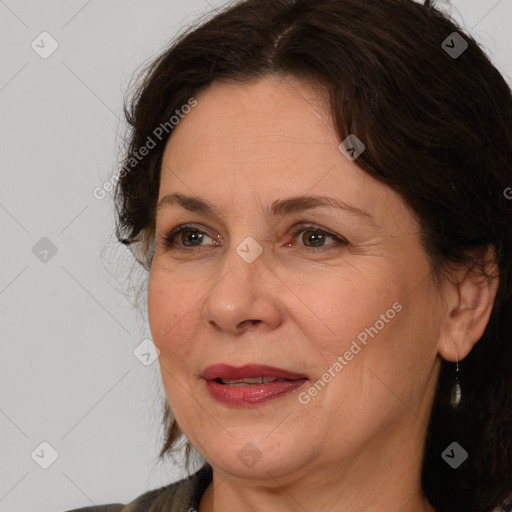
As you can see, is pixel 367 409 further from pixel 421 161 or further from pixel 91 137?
pixel 91 137

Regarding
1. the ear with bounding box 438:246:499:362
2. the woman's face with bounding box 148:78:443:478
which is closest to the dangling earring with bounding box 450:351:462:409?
the ear with bounding box 438:246:499:362

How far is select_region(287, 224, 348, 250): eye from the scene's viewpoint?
8.13 ft

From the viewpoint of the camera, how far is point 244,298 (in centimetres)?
236

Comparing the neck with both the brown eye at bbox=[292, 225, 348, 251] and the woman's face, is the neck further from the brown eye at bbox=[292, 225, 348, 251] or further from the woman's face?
the brown eye at bbox=[292, 225, 348, 251]

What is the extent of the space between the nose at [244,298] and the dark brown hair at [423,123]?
0.31m

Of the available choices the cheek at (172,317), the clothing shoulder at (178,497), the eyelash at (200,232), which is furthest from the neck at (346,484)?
Answer: the eyelash at (200,232)

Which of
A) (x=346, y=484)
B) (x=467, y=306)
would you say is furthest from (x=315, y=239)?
(x=346, y=484)

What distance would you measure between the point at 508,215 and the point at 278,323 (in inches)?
26.3

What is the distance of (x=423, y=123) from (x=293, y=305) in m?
0.49

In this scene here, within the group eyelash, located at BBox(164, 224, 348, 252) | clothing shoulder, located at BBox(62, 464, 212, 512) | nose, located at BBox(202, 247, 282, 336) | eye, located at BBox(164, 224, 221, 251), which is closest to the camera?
nose, located at BBox(202, 247, 282, 336)

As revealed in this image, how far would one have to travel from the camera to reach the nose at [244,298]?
2.37m

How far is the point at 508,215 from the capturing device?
2.73 m

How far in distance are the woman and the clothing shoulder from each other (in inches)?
4.0

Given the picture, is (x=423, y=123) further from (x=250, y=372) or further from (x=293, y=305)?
(x=250, y=372)
